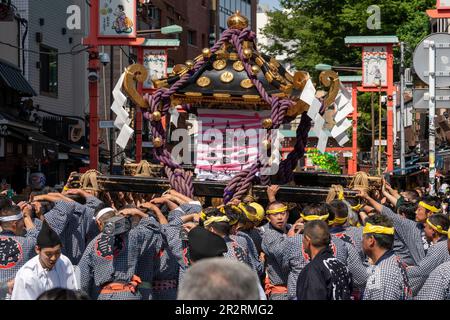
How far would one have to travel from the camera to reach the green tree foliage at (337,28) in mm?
36469

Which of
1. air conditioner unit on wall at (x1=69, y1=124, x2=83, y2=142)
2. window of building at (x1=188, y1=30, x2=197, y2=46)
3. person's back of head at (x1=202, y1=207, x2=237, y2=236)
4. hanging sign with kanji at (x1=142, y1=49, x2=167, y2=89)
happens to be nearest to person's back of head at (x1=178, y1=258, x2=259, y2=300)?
person's back of head at (x1=202, y1=207, x2=237, y2=236)

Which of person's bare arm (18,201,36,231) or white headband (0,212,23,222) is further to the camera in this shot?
person's bare arm (18,201,36,231)

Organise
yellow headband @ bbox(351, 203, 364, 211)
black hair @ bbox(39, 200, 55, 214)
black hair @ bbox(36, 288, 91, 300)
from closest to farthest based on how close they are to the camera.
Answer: black hair @ bbox(36, 288, 91, 300) < black hair @ bbox(39, 200, 55, 214) < yellow headband @ bbox(351, 203, 364, 211)

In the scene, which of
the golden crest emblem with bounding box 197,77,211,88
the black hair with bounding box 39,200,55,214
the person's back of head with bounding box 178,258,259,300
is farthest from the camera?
the golden crest emblem with bounding box 197,77,211,88

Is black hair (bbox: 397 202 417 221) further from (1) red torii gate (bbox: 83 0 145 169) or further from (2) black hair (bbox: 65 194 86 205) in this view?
(1) red torii gate (bbox: 83 0 145 169)

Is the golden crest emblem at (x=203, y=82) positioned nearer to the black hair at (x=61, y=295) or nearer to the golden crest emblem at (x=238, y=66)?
the golden crest emblem at (x=238, y=66)

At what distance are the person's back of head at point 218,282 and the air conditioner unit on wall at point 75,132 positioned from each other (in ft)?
83.4

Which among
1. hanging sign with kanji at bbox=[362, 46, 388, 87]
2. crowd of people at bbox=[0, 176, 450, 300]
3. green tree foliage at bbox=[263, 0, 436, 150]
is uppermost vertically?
green tree foliage at bbox=[263, 0, 436, 150]

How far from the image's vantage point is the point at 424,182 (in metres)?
33.8

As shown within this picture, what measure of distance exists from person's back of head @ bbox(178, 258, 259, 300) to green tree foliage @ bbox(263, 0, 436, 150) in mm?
31959

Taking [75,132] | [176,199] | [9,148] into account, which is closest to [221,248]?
[176,199]

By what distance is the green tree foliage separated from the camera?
3647 centimetres

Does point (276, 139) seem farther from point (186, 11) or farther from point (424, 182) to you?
point (186, 11)
